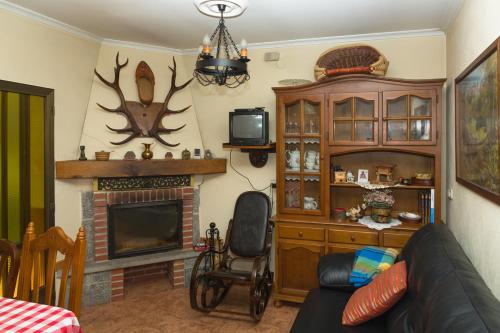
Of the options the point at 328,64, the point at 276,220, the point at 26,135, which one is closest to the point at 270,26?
the point at 328,64

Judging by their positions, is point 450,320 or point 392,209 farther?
point 392,209

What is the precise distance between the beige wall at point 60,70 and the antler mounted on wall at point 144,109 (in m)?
0.26

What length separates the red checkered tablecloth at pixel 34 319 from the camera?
1354 mm

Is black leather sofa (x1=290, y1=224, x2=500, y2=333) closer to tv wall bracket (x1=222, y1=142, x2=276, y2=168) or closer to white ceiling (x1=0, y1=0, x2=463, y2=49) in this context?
tv wall bracket (x1=222, y1=142, x2=276, y2=168)

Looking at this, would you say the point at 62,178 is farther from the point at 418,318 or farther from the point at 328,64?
the point at 418,318

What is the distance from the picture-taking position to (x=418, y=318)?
1.63 m

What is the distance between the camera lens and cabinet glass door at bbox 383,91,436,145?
3.03 m

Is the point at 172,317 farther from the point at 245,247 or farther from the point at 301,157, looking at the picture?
the point at 301,157

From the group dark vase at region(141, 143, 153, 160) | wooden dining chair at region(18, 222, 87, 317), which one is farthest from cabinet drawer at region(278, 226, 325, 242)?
wooden dining chair at region(18, 222, 87, 317)

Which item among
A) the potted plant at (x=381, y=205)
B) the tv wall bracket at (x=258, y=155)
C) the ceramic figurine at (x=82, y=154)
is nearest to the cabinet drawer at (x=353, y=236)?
the potted plant at (x=381, y=205)

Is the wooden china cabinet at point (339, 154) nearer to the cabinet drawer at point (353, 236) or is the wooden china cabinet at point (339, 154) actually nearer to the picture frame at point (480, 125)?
the cabinet drawer at point (353, 236)

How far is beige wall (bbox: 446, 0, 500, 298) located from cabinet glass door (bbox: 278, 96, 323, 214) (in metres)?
1.10

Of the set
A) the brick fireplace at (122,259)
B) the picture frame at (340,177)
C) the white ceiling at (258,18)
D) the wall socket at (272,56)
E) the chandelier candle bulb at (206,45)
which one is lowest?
the brick fireplace at (122,259)

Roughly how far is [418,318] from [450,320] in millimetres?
435
